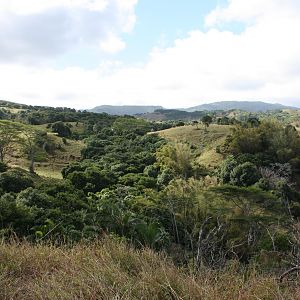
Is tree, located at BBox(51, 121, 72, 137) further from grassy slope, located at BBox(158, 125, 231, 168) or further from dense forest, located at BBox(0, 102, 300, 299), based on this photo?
grassy slope, located at BBox(158, 125, 231, 168)

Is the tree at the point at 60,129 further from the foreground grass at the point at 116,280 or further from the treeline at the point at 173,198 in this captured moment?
the foreground grass at the point at 116,280

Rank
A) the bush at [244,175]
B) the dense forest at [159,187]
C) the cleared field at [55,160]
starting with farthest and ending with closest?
the cleared field at [55,160], the bush at [244,175], the dense forest at [159,187]

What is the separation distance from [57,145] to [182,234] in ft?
119

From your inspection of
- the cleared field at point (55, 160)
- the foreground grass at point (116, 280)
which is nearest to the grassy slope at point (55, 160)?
the cleared field at point (55, 160)

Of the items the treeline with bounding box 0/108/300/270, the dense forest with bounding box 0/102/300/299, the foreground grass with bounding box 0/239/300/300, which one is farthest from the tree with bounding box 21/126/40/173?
the foreground grass with bounding box 0/239/300/300

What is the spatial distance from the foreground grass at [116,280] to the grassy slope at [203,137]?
2034 inches

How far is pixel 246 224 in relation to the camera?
28016mm

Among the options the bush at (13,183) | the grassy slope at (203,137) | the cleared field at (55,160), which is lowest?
the cleared field at (55,160)

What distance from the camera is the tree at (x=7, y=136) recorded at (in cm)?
5000

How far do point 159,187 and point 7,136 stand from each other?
20426 mm

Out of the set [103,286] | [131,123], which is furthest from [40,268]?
[131,123]

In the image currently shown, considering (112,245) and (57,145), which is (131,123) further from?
(112,245)

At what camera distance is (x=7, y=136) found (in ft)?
165

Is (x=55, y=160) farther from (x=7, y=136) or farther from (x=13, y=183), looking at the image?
(x=13, y=183)
